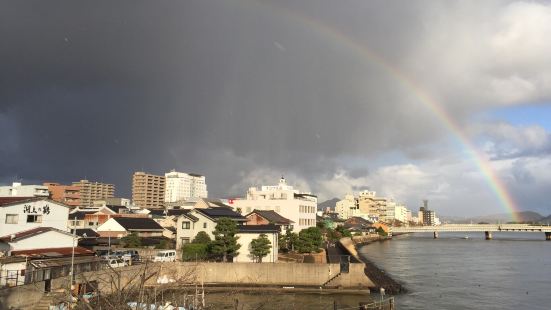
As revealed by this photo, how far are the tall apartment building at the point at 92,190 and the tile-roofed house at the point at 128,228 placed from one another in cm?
11115

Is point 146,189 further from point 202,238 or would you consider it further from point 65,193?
point 202,238

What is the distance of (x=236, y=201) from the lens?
74.2m

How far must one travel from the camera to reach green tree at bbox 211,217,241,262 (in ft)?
124

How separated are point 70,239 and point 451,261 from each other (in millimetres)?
50397

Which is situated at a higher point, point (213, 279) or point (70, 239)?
point (70, 239)

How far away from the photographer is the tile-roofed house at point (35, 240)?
29.6 metres

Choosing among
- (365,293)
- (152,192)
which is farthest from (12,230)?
(152,192)

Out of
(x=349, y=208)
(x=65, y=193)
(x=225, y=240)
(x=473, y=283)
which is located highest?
A: (x=349, y=208)

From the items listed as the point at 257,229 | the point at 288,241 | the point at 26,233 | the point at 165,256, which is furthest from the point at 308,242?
the point at 26,233

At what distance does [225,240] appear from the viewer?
37938mm

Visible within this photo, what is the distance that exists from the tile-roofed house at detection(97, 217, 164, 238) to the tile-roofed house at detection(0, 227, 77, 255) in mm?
17637

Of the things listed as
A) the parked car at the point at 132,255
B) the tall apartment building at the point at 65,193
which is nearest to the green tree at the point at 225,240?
the parked car at the point at 132,255

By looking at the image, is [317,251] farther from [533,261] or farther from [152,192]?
[152,192]

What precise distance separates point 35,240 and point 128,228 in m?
21.3
